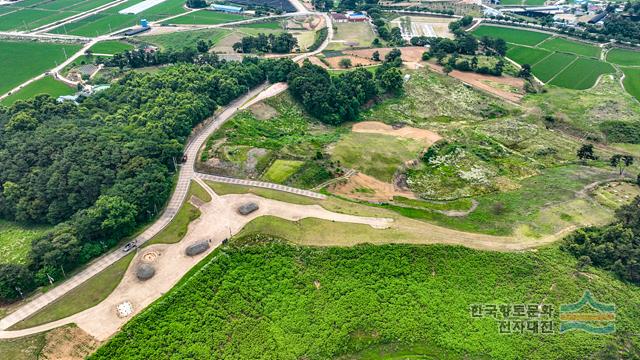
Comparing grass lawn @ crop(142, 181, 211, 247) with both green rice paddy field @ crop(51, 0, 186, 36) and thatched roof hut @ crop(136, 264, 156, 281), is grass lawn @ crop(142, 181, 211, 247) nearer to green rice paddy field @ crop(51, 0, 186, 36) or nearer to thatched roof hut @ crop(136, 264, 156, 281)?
thatched roof hut @ crop(136, 264, 156, 281)

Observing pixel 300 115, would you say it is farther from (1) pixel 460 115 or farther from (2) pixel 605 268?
(2) pixel 605 268

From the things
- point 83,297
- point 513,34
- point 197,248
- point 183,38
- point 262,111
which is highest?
point 513,34

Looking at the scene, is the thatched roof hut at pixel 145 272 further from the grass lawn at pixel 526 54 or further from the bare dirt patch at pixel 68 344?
the grass lawn at pixel 526 54

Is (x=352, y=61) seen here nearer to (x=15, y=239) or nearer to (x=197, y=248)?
(x=197, y=248)

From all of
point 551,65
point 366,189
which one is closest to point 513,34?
point 551,65

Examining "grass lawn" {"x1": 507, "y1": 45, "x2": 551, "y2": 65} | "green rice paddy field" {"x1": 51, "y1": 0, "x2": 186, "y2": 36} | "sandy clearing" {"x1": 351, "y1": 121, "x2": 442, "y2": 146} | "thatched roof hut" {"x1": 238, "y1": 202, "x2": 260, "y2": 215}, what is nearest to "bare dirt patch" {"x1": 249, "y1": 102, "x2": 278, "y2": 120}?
"sandy clearing" {"x1": 351, "y1": 121, "x2": 442, "y2": 146}

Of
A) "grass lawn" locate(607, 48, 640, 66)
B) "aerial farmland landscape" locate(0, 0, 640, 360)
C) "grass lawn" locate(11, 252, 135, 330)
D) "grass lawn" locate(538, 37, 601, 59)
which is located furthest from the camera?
"grass lawn" locate(538, 37, 601, 59)

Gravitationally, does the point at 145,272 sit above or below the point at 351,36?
below
